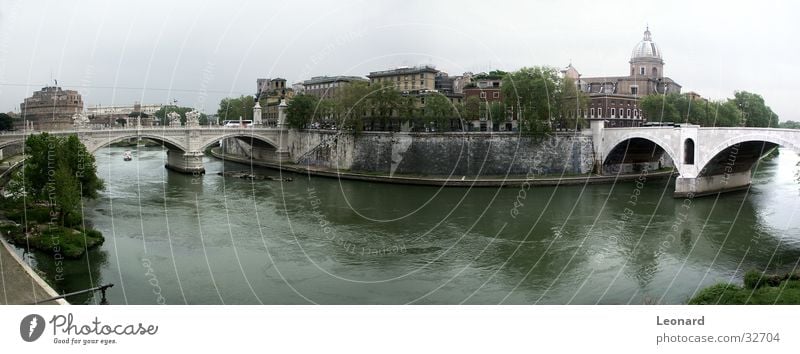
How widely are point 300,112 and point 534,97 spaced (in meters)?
7.43

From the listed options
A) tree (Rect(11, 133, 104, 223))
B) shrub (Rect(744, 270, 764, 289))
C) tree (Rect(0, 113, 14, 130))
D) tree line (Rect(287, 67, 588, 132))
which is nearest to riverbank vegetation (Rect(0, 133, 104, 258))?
tree (Rect(11, 133, 104, 223))

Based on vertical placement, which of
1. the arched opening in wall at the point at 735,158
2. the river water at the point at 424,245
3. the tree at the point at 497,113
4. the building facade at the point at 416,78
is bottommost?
the river water at the point at 424,245

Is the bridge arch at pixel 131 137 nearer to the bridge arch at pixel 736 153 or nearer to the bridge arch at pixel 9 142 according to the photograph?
the bridge arch at pixel 9 142

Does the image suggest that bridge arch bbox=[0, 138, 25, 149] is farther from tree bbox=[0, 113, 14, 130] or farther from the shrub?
the shrub

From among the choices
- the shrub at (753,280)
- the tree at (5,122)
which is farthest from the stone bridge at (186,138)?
the shrub at (753,280)

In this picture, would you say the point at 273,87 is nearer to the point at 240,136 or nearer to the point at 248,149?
the point at 248,149

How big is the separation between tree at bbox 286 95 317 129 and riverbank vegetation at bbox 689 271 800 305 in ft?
49.4

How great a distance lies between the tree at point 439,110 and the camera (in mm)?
17062

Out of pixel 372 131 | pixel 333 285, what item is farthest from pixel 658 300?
pixel 372 131

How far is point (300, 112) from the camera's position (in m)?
19.5

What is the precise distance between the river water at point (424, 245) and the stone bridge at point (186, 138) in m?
1.65
